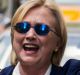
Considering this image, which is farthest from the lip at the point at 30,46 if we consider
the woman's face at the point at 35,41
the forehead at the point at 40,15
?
the forehead at the point at 40,15

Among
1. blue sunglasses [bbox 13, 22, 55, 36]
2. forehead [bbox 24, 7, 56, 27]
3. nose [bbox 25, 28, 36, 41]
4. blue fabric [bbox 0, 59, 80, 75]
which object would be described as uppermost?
forehead [bbox 24, 7, 56, 27]

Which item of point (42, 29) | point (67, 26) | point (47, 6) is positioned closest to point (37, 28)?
point (42, 29)

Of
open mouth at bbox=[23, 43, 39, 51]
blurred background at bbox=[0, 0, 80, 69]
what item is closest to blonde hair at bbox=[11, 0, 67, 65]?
open mouth at bbox=[23, 43, 39, 51]

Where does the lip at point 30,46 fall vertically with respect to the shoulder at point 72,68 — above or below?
above

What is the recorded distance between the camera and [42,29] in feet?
5.12

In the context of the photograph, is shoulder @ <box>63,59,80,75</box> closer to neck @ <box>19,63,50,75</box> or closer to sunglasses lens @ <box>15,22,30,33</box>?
neck @ <box>19,63,50,75</box>

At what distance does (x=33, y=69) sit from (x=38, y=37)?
0.52 feet

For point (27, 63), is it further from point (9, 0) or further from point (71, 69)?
point (9, 0)

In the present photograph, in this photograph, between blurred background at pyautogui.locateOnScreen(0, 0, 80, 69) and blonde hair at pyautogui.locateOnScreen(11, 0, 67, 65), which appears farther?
blurred background at pyautogui.locateOnScreen(0, 0, 80, 69)

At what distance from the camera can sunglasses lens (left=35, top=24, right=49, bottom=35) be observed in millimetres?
1554

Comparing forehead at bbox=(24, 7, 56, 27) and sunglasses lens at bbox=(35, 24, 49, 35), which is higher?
forehead at bbox=(24, 7, 56, 27)

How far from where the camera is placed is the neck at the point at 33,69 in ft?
5.29

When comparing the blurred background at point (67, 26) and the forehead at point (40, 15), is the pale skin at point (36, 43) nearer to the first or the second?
the forehead at point (40, 15)

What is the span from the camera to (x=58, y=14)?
1631 mm
